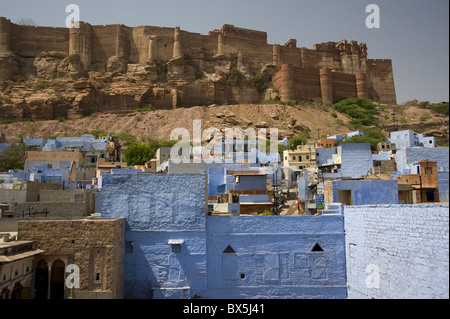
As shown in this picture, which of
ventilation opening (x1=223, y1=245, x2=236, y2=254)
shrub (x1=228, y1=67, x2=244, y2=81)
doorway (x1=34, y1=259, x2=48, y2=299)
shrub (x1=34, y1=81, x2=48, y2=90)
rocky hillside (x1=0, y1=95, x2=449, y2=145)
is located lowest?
doorway (x1=34, y1=259, x2=48, y2=299)

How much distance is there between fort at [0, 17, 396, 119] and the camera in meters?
47.8

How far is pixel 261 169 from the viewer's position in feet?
63.9

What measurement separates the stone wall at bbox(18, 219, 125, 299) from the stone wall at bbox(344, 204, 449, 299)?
18.0ft

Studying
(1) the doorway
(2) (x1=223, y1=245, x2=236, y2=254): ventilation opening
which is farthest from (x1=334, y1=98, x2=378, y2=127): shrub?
(1) the doorway

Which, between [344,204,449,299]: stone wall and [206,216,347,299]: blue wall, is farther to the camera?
[206,216,347,299]: blue wall

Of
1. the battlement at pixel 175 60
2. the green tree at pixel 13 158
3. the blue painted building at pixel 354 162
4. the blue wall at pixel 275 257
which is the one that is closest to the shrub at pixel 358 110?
the battlement at pixel 175 60

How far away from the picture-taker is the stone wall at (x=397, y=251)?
6.71m

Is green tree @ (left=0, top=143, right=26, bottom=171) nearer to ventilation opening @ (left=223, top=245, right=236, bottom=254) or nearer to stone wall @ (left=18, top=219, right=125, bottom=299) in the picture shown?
stone wall @ (left=18, top=219, right=125, bottom=299)

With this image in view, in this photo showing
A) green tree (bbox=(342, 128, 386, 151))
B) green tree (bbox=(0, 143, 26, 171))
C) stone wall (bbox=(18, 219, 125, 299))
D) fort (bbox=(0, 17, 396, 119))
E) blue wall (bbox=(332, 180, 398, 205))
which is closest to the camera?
stone wall (bbox=(18, 219, 125, 299))

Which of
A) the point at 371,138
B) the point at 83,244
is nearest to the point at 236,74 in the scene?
the point at 371,138

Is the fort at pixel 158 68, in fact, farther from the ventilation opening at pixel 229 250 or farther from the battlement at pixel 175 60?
the ventilation opening at pixel 229 250

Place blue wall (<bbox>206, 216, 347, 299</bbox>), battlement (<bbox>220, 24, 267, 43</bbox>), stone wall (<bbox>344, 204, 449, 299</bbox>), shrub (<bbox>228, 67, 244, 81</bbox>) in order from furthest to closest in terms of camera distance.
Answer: battlement (<bbox>220, 24, 267, 43</bbox>), shrub (<bbox>228, 67, 244, 81</bbox>), blue wall (<bbox>206, 216, 347, 299</bbox>), stone wall (<bbox>344, 204, 449, 299</bbox>)
